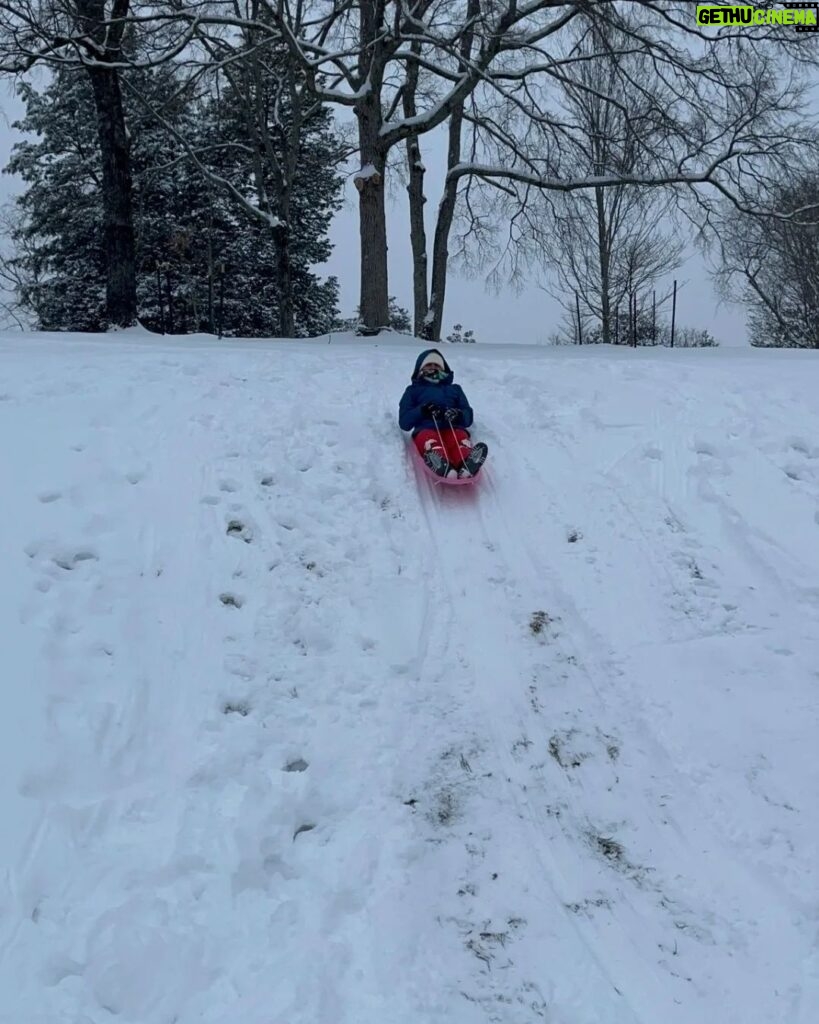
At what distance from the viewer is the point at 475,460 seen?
5957 millimetres

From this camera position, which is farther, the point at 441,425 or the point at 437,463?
the point at 441,425

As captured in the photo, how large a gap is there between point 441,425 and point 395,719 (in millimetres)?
3299

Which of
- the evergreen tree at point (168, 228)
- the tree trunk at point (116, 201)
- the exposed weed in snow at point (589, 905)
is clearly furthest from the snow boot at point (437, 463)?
the evergreen tree at point (168, 228)

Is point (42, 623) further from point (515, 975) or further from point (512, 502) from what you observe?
point (512, 502)

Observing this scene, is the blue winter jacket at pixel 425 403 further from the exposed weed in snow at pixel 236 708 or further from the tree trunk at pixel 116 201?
the tree trunk at pixel 116 201

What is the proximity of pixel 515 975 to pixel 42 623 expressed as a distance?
2.81m

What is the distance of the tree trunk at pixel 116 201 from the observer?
11.4 metres

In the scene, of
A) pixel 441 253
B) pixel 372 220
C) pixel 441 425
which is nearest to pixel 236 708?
pixel 441 425

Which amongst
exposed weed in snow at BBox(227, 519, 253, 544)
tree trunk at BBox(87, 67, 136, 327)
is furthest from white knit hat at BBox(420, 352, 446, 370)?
tree trunk at BBox(87, 67, 136, 327)

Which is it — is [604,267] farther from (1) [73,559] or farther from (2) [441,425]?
(1) [73,559]

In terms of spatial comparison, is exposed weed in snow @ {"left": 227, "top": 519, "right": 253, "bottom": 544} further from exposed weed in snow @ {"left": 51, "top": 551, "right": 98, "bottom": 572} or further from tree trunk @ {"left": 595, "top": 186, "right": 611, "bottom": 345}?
tree trunk @ {"left": 595, "top": 186, "right": 611, "bottom": 345}

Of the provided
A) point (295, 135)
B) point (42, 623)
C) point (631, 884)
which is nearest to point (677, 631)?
point (631, 884)

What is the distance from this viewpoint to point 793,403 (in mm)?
7098

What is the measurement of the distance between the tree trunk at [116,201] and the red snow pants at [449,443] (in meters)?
7.24
